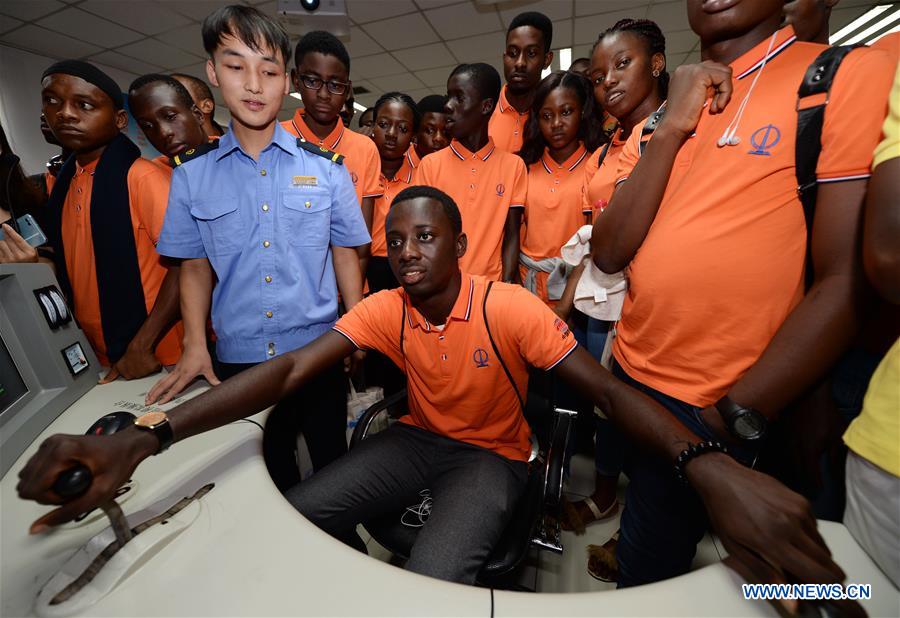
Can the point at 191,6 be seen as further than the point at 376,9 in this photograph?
No

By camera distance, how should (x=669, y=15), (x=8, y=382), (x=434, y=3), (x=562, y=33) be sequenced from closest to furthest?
(x=8, y=382) → (x=434, y=3) → (x=669, y=15) → (x=562, y=33)

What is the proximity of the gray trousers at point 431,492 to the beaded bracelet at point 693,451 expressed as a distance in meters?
0.50

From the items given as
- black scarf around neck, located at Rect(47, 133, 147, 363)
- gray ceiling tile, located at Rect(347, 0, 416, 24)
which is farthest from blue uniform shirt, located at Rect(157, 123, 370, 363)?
gray ceiling tile, located at Rect(347, 0, 416, 24)

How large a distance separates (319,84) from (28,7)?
4657mm

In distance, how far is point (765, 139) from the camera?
0.81 meters

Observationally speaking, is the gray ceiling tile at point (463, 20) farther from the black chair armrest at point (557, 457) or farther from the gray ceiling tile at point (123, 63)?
the black chair armrest at point (557, 457)

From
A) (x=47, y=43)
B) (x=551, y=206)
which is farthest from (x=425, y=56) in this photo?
(x=47, y=43)

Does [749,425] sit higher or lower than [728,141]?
lower

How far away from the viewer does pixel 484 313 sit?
1.28 m

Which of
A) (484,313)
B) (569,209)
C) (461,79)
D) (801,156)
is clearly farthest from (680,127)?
(461,79)

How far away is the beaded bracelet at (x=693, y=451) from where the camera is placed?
71 centimetres

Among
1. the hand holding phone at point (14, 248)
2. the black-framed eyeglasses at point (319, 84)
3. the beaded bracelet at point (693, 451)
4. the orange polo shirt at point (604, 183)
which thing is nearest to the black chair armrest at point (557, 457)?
the beaded bracelet at point (693, 451)

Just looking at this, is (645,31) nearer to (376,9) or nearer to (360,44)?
(376,9)

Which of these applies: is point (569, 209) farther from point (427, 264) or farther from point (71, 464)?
point (71, 464)
